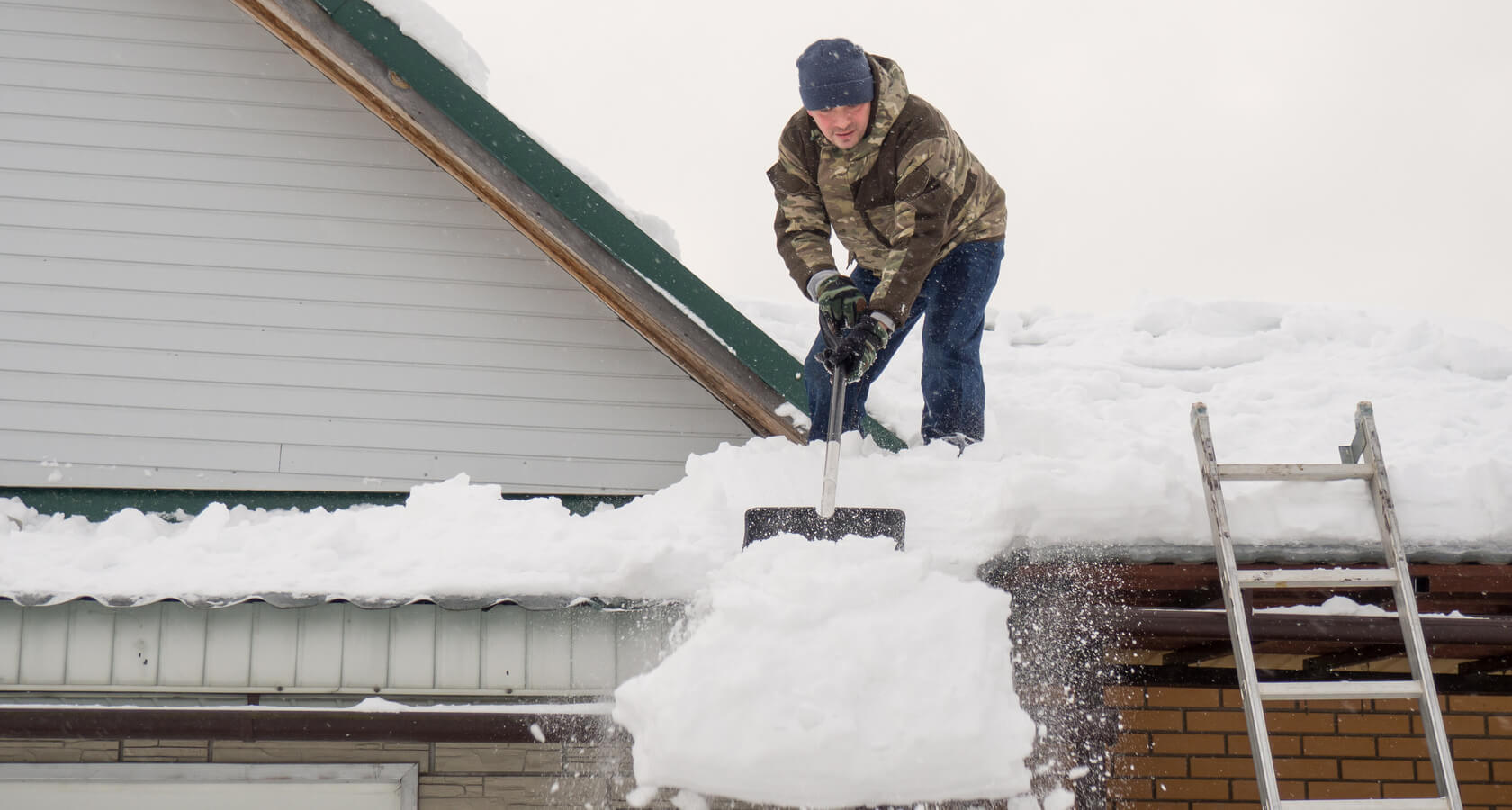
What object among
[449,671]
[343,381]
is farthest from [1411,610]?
[343,381]

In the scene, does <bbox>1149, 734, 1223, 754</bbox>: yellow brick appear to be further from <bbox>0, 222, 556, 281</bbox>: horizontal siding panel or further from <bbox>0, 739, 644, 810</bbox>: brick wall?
Result: <bbox>0, 222, 556, 281</bbox>: horizontal siding panel

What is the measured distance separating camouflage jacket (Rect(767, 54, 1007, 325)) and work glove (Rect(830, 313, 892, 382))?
2.7 inches

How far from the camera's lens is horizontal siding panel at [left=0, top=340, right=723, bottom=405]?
4.20 m

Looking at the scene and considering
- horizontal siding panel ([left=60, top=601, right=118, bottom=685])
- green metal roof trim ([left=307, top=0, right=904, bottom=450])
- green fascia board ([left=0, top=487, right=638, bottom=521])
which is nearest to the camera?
horizontal siding panel ([left=60, top=601, right=118, bottom=685])

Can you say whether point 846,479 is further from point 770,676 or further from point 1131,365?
point 1131,365

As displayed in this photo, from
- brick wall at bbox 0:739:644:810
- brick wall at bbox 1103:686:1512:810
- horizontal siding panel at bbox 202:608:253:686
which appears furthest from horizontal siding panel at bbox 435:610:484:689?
brick wall at bbox 1103:686:1512:810

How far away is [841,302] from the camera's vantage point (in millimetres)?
Result: 3281

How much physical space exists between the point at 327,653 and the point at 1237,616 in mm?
2590

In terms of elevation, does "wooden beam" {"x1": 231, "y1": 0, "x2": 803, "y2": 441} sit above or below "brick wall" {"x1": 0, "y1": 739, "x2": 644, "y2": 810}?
above

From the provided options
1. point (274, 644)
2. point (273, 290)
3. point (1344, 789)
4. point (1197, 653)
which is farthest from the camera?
point (1344, 789)

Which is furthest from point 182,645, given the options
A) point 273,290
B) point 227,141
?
point 227,141

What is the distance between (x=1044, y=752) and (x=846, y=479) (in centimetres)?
99

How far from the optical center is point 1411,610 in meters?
2.83

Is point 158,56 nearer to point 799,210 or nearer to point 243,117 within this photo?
point 243,117
